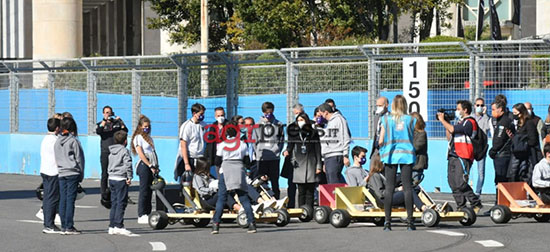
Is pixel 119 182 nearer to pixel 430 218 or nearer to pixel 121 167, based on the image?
pixel 121 167

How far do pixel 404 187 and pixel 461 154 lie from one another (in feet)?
7.22

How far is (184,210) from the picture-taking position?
16.1 metres

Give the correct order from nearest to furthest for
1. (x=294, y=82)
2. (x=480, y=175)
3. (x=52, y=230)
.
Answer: (x=52, y=230)
(x=480, y=175)
(x=294, y=82)

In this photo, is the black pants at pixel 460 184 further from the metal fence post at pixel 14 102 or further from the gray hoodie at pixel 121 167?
the metal fence post at pixel 14 102

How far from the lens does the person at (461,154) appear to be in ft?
55.0

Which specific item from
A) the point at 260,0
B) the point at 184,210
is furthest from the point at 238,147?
the point at 260,0

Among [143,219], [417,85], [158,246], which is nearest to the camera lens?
[158,246]

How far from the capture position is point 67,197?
15.1 m

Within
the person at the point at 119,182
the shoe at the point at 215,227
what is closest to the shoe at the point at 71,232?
the person at the point at 119,182

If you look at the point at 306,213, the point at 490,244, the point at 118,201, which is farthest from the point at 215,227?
the point at 490,244

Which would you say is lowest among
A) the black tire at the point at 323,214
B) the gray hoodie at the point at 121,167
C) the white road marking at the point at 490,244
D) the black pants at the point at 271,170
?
the white road marking at the point at 490,244

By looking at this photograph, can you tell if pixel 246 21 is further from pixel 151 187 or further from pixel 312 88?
pixel 151 187

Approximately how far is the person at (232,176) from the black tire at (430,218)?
220 centimetres

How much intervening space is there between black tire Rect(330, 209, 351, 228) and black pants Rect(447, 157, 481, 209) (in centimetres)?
195
